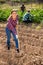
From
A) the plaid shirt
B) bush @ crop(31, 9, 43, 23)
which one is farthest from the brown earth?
bush @ crop(31, 9, 43, 23)

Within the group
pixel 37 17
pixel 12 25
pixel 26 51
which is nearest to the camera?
pixel 12 25

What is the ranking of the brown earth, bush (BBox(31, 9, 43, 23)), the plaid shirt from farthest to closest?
bush (BBox(31, 9, 43, 23))
the plaid shirt
the brown earth

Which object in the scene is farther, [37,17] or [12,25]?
[37,17]

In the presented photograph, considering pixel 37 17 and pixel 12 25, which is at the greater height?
pixel 12 25

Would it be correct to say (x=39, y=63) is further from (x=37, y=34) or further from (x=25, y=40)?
(x=37, y=34)

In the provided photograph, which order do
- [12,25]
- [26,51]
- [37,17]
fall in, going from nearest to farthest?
[12,25]
[26,51]
[37,17]

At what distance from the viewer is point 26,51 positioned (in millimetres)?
10180

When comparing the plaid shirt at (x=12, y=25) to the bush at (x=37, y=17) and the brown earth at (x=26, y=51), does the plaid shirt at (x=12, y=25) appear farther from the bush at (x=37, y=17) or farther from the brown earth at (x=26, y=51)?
the bush at (x=37, y=17)

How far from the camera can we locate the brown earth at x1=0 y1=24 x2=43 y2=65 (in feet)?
30.2

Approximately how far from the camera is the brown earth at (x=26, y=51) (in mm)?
9195

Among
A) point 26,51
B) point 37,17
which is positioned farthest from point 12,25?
point 37,17

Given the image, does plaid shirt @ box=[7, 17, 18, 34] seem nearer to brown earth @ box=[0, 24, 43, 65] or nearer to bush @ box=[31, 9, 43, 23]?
brown earth @ box=[0, 24, 43, 65]

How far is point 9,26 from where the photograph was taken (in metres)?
9.80

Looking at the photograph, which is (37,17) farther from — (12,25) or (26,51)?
(12,25)
